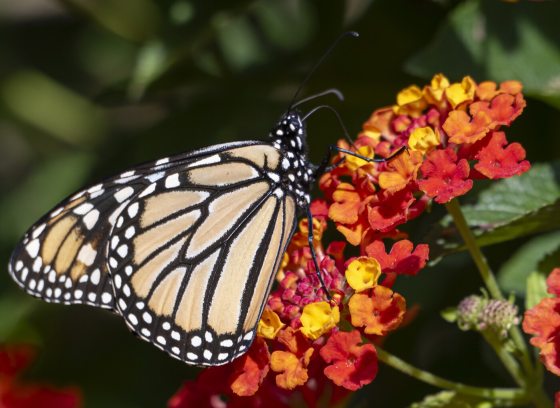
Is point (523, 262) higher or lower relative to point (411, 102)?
lower

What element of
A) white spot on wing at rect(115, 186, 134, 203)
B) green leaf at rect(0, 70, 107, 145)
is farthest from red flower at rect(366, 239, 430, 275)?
green leaf at rect(0, 70, 107, 145)

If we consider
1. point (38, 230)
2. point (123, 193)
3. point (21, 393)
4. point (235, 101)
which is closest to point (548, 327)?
point (123, 193)

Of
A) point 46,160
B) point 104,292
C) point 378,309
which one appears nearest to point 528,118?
point 378,309

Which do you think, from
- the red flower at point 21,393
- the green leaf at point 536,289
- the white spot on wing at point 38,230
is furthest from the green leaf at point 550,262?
the red flower at point 21,393

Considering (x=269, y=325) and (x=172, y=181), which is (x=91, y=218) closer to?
(x=172, y=181)

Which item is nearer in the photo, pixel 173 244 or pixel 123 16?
pixel 173 244

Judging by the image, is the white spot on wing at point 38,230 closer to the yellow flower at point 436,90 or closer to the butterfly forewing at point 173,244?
the butterfly forewing at point 173,244

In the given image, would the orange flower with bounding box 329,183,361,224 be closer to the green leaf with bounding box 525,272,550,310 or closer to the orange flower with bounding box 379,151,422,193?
the orange flower with bounding box 379,151,422,193
